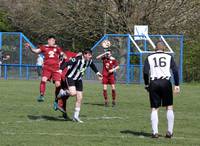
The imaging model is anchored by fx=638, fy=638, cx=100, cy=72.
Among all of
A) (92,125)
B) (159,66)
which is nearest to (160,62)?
(159,66)

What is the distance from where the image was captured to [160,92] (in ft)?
39.9

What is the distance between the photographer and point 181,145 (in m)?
11.2

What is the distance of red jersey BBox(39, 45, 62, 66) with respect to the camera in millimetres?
17500

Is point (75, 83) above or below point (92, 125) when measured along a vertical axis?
above

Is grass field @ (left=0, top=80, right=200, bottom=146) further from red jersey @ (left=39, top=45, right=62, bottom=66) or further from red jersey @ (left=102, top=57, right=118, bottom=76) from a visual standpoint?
red jersey @ (left=39, top=45, right=62, bottom=66)

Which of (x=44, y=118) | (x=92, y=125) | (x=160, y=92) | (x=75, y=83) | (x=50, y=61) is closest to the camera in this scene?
(x=160, y=92)

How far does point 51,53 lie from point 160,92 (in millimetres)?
6195

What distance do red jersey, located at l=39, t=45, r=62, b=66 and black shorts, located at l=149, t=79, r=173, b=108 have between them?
19.3 feet

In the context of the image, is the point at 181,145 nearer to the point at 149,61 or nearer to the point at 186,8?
the point at 149,61

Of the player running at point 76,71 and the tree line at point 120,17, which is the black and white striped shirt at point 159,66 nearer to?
the player running at point 76,71

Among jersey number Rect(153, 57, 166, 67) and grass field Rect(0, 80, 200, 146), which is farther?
jersey number Rect(153, 57, 166, 67)

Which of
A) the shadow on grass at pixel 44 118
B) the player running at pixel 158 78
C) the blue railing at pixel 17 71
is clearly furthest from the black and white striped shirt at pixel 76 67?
the blue railing at pixel 17 71

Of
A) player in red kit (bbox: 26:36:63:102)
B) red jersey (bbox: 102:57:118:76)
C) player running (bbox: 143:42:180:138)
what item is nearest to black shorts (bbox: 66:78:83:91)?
player in red kit (bbox: 26:36:63:102)

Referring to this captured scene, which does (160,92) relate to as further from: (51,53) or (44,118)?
(51,53)
